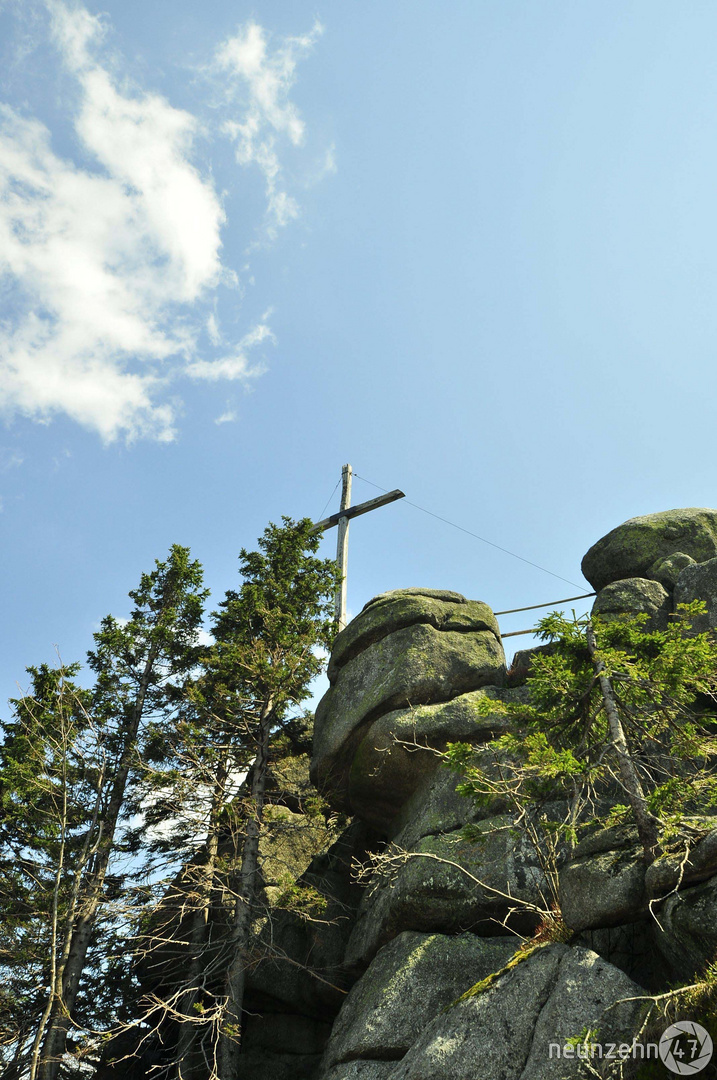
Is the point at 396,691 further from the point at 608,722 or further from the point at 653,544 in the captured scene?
the point at 653,544

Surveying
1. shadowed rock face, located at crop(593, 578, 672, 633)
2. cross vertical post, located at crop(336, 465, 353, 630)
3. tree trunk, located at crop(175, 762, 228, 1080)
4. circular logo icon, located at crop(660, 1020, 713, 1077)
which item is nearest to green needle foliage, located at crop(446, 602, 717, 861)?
circular logo icon, located at crop(660, 1020, 713, 1077)

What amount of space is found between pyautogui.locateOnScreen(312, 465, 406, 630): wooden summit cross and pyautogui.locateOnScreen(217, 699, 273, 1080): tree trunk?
4752mm

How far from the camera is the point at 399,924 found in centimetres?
1188

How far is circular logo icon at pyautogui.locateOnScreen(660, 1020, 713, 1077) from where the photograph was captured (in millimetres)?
5445

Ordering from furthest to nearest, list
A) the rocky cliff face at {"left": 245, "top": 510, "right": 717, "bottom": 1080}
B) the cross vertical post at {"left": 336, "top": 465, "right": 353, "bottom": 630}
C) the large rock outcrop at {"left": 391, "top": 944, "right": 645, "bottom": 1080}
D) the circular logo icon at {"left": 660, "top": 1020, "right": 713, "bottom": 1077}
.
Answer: the cross vertical post at {"left": 336, "top": 465, "right": 353, "bottom": 630} → the rocky cliff face at {"left": 245, "top": 510, "right": 717, "bottom": 1080} → the large rock outcrop at {"left": 391, "top": 944, "right": 645, "bottom": 1080} → the circular logo icon at {"left": 660, "top": 1020, "right": 713, "bottom": 1077}

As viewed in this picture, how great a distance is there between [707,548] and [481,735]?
7.94 m

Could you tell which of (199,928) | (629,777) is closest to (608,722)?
(629,777)

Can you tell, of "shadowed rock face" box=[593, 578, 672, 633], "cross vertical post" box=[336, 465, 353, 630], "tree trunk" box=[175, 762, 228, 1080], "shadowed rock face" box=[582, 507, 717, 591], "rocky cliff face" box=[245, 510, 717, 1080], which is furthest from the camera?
"cross vertical post" box=[336, 465, 353, 630]

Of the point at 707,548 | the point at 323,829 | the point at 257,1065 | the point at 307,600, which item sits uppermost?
the point at 307,600

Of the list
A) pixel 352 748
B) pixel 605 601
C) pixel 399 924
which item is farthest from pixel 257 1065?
pixel 605 601

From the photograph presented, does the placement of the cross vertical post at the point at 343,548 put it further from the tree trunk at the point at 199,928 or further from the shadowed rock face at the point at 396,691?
the tree trunk at the point at 199,928

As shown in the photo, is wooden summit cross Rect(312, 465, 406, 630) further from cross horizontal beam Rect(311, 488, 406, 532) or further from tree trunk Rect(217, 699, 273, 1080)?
tree trunk Rect(217, 699, 273, 1080)

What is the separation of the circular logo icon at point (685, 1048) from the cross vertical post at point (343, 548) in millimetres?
13819

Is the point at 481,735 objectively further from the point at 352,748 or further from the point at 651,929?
the point at 651,929
